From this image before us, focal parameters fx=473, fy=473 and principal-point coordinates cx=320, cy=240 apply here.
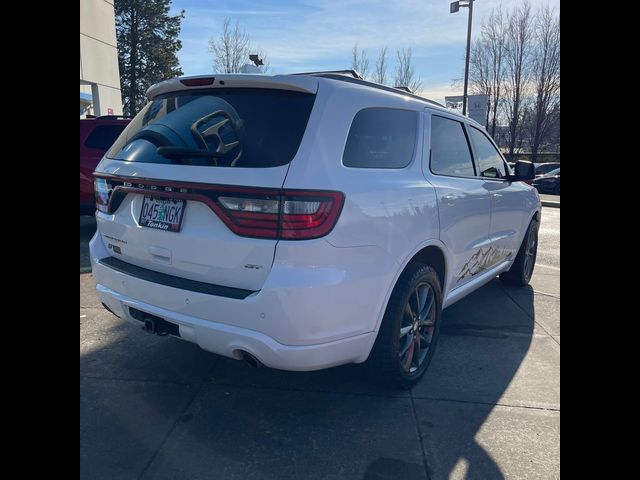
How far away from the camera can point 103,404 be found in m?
2.90

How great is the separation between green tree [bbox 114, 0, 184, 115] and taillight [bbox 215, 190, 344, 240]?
3710cm

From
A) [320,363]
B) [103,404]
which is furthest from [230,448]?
[103,404]

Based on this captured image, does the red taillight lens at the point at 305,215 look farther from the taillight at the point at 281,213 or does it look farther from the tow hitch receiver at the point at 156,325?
the tow hitch receiver at the point at 156,325

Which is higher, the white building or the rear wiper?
the white building

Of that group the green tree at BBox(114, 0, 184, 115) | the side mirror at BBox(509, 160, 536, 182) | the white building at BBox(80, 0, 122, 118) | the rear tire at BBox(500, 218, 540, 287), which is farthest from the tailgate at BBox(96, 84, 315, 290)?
the green tree at BBox(114, 0, 184, 115)

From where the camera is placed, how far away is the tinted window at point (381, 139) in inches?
101

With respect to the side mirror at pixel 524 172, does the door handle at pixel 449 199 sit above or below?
below

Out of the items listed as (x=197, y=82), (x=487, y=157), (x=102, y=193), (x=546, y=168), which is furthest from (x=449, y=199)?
(x=546, y=168)

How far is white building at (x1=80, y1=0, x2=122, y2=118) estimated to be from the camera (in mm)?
18984

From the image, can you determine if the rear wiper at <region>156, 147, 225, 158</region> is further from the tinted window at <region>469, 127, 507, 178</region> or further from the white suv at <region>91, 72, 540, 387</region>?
the tinted window at <region>469, 127, 507, 178</region>

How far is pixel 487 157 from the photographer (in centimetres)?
441

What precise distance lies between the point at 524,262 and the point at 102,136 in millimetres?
6984

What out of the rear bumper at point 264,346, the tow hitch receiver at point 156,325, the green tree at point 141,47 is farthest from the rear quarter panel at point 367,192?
the green tree at point 141,47
